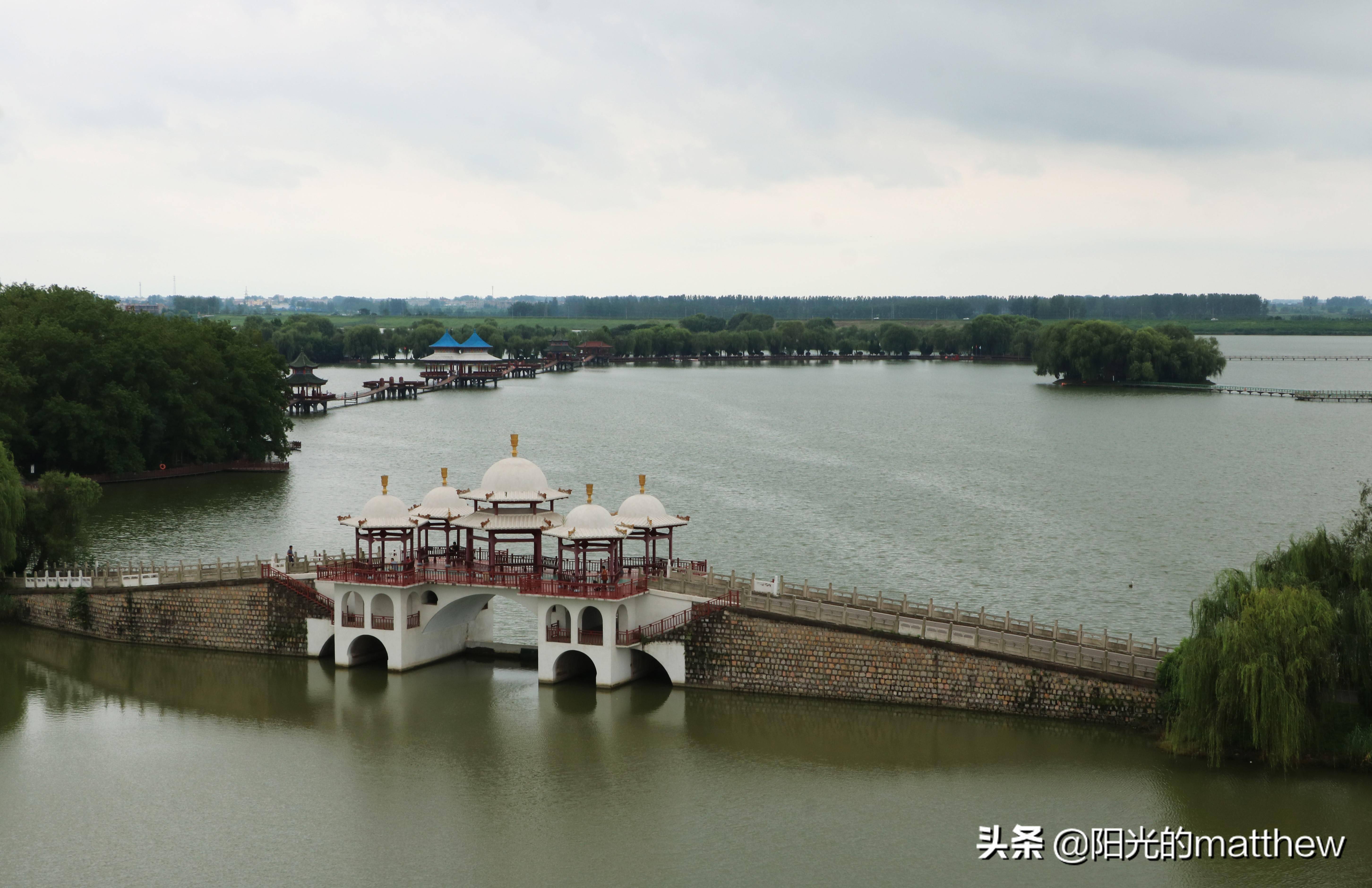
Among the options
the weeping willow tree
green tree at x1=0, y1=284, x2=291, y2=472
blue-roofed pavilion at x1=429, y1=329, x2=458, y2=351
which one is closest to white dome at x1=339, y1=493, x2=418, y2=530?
the weeping willow tree

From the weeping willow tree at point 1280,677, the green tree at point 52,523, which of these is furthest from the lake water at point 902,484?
the weeping willow tree at point 1280,677

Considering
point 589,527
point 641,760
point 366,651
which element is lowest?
point 641,760

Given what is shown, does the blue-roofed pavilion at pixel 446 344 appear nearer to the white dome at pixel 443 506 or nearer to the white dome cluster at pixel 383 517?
the white dome at pixel 443 506

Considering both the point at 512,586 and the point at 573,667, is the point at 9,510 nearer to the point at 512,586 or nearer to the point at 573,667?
the point at 512,586

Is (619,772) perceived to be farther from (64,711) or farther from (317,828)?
(64,711)

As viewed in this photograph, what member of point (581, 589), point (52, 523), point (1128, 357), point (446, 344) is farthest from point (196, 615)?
point (446, 344)

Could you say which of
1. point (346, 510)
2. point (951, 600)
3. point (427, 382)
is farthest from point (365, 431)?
point (951, 600)
